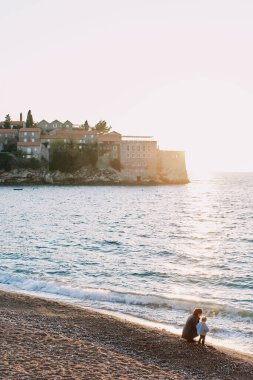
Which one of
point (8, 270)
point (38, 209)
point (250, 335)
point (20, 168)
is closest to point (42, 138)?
point (20, 168)

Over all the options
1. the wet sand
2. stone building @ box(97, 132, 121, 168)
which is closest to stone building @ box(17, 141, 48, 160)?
stone building @ box(97, 132, 121, 168)

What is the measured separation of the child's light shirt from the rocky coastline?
13058cm

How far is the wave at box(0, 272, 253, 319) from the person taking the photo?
19447 mm

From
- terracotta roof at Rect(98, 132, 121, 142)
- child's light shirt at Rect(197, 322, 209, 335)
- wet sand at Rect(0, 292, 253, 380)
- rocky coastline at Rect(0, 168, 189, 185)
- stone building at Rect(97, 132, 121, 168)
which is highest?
terracotta roof at Rect(98, 132, 121, 142)

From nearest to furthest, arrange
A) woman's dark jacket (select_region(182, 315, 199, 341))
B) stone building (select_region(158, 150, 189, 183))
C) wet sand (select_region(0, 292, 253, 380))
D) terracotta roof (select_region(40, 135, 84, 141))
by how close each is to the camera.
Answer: wet sand (select_region(0, 292, 253, 380)) < woman's dark jacket (select_region(182, 315, 199, 341)) < terracotta roof (select_region(40, 135, 84, 141)) < stone building (select_region(158, 150, 189, 183))

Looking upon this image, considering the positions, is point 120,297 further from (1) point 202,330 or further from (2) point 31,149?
(2) point 31,149

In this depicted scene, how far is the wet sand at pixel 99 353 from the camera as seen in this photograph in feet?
38.3

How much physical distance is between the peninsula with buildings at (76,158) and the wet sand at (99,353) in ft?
414

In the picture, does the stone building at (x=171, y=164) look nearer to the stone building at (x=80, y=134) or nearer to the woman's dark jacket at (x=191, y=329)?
the stone building at (x=80, y=134)

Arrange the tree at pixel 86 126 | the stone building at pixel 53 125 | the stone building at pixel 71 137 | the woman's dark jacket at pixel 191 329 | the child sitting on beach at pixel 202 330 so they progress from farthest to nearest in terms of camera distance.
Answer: the tree at pixel 86 126
the stone building at pixel 53 125
the stone building at pixel 71 137
the woman's dark jacket at pixel 191 329
the child sitting on beach at pixel 202 330

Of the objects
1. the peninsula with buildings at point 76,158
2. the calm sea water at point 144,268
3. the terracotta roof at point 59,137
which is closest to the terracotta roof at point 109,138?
the peninsula with buildings at point 76,158

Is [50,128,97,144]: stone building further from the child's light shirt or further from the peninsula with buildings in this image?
the child's light shirt

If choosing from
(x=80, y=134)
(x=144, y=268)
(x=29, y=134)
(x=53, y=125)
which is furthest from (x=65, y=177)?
(x=144, y=268)

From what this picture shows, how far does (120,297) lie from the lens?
21562 millimetres
